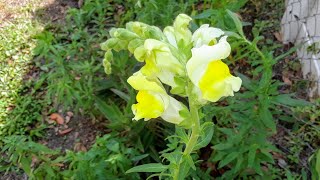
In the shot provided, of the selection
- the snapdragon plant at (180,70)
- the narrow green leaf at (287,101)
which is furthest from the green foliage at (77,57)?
the snapdragon plant at (180,70)

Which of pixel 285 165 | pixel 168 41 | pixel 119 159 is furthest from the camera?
pixel 285 165

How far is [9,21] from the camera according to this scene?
3865 millimetres

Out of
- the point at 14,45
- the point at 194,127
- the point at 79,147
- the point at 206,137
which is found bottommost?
the point at 79,147

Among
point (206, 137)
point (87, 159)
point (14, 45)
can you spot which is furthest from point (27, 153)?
point (14, 45)

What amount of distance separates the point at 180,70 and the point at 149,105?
138mm

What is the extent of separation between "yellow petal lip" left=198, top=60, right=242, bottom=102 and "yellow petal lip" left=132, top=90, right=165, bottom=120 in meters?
0.16

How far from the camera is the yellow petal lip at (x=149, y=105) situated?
50.3 inches

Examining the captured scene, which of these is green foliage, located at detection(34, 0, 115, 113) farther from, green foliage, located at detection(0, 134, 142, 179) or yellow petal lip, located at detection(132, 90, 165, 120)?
yellow petal lip, located at detection(132, 90, 165, 120)

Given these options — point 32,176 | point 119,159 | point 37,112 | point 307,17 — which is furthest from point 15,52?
point 307,17

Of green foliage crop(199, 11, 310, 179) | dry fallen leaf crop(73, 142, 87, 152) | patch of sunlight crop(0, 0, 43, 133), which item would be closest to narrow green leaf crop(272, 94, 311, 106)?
green foliage crop(199, 11, 310, 179)

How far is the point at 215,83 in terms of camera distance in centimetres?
117

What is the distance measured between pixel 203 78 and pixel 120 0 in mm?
2650

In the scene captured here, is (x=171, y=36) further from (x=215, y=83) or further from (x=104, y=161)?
(x=104, y=161)

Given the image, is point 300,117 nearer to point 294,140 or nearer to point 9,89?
point 294,140
